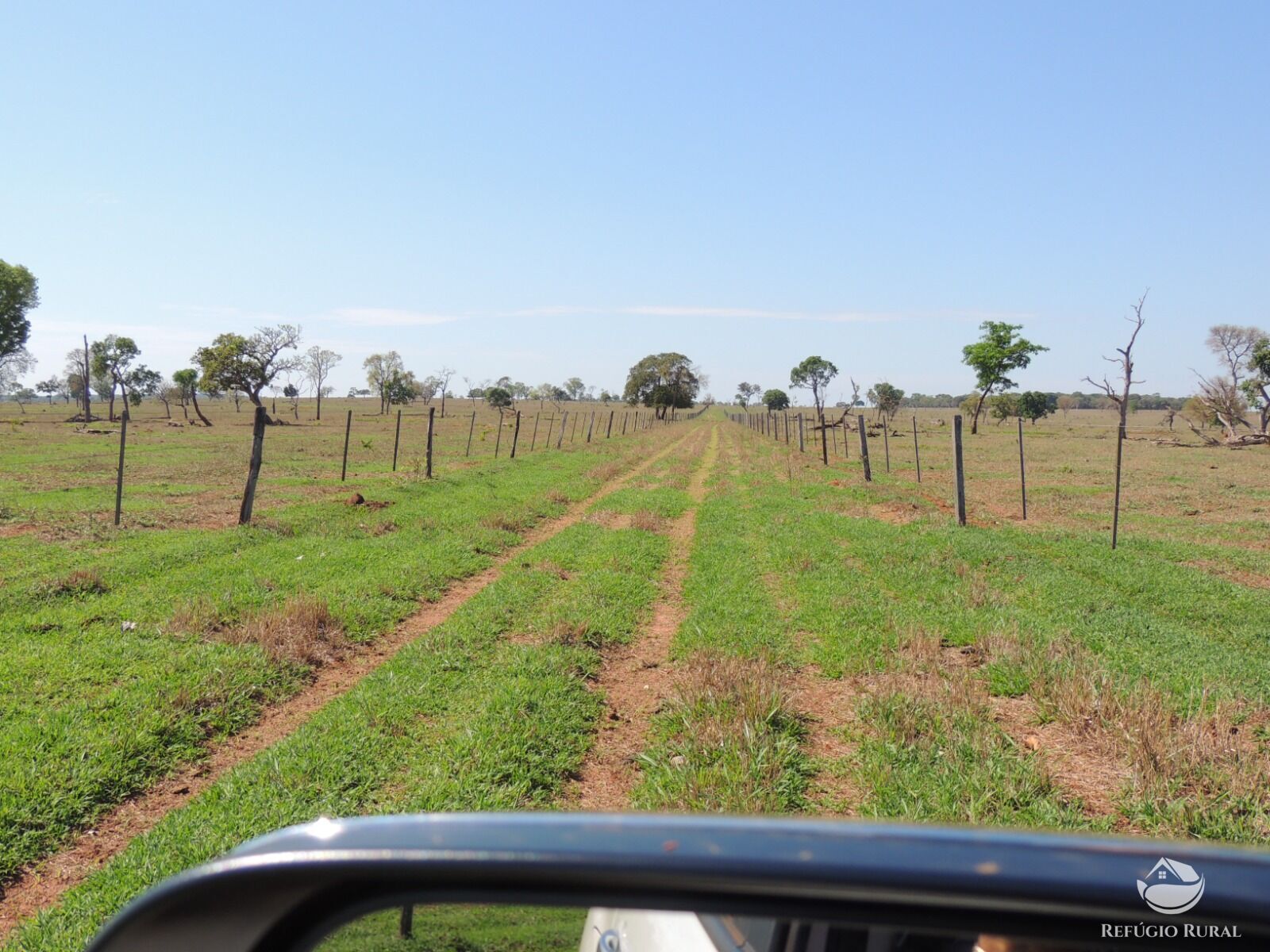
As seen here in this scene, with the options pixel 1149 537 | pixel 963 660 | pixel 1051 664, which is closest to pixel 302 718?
pixel 963 660

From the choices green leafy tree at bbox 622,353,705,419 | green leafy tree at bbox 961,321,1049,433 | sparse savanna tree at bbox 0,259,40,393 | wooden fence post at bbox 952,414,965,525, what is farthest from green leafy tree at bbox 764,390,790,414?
wooden fence post at bbox 952,414,965,525

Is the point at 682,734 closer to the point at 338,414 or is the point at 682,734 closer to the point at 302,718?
the point at 302,718

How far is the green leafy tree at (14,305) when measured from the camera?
62.5m

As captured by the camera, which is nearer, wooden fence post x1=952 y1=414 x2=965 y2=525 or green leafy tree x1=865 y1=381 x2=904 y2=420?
wooden fence post x1=952 y1=414 x2=965 y2=525

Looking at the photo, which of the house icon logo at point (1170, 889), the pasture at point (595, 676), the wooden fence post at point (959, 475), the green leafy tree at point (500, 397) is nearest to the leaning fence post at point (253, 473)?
the pasture at point (595, 676)

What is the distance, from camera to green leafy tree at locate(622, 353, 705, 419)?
375 ft

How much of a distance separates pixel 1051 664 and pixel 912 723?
1989mm

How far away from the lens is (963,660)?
7246mm

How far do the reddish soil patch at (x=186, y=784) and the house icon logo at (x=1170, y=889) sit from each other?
4.81m

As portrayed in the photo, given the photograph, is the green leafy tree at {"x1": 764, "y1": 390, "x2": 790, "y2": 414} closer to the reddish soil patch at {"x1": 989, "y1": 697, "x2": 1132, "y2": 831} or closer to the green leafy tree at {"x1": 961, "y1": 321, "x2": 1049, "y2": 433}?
the green leafy tree at {"x1": 961, "y1": 321, "x2": 1049, "y2": 433}

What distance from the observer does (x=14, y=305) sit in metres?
63.3

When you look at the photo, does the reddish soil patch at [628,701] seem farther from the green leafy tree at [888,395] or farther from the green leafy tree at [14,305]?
the green leafy tree at [888,395]

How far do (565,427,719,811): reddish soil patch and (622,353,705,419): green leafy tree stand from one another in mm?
104055

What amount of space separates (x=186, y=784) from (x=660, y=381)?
366 ft
